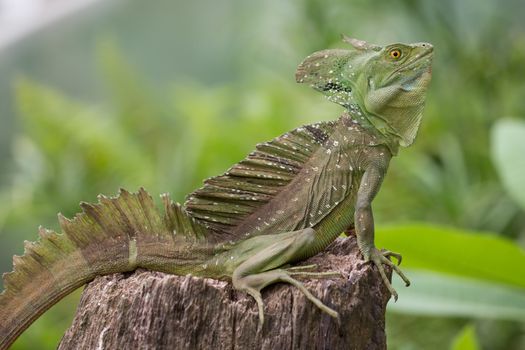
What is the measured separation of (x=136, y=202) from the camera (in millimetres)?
2250

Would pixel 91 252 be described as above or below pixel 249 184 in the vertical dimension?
below

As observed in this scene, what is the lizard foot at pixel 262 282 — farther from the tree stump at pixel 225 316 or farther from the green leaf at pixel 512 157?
the green leaf at pixel 512 157

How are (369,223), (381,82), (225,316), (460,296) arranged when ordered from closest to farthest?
(225,316)
(369,223)
(381,82)
(460,296)

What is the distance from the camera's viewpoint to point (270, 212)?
233 centimetres

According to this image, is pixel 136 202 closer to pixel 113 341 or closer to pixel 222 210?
pixel 222 210

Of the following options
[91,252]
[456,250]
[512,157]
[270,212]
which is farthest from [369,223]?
[512,157]

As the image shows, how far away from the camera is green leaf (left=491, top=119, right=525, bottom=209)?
3.66 meters

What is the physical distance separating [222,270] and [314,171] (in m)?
0.43

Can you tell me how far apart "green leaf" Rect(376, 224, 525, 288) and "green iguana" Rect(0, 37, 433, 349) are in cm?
105

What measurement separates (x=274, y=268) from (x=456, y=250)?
1.56 meters

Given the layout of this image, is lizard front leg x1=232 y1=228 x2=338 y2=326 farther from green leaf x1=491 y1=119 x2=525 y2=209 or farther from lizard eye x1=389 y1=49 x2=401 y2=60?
green leaf x1=491 y1=119 x2=525 y2=209

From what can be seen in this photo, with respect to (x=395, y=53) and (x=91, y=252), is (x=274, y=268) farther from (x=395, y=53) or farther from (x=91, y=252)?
(x=395, y=53)

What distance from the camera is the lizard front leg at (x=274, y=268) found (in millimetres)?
2070

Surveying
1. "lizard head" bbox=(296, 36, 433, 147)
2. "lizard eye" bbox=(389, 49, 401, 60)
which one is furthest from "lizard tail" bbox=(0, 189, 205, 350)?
"lizard eye" bbox=(389, 49, 401, 60)
